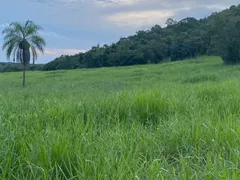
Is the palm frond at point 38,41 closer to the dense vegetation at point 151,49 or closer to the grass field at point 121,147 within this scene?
the grass field at point 121,147

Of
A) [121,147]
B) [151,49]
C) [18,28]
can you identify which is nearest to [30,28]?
[18,28]

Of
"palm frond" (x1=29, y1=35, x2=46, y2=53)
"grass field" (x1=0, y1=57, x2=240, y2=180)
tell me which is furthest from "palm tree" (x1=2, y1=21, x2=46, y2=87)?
"grass field" (x1=0, y1=57, x2=240, y2=180)

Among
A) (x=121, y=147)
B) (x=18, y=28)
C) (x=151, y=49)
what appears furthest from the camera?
(x=151, y=49)

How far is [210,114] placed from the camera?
4125 mm

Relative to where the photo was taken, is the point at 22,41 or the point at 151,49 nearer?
the point at 22,41

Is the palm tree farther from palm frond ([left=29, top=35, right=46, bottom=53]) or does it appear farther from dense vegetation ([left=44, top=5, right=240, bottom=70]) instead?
dense vegetation ([left=44, top=5, right=240, bottom=70])

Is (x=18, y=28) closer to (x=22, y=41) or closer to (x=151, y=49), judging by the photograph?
(x=22, y=41)

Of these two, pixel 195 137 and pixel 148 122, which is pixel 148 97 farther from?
pixel 195 137

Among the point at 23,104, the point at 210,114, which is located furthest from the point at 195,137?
the point at 23,104

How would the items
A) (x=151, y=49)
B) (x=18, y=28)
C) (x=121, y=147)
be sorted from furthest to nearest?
(x=151, y=49), (x=18, y=28), (x=121, y=147)

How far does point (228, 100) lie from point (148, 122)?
172cm

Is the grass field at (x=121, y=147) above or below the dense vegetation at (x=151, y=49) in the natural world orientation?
below

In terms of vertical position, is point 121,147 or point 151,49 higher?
point 151,49

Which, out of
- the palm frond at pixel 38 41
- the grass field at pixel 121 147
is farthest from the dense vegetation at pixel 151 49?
the grass field at pixel 121 147
